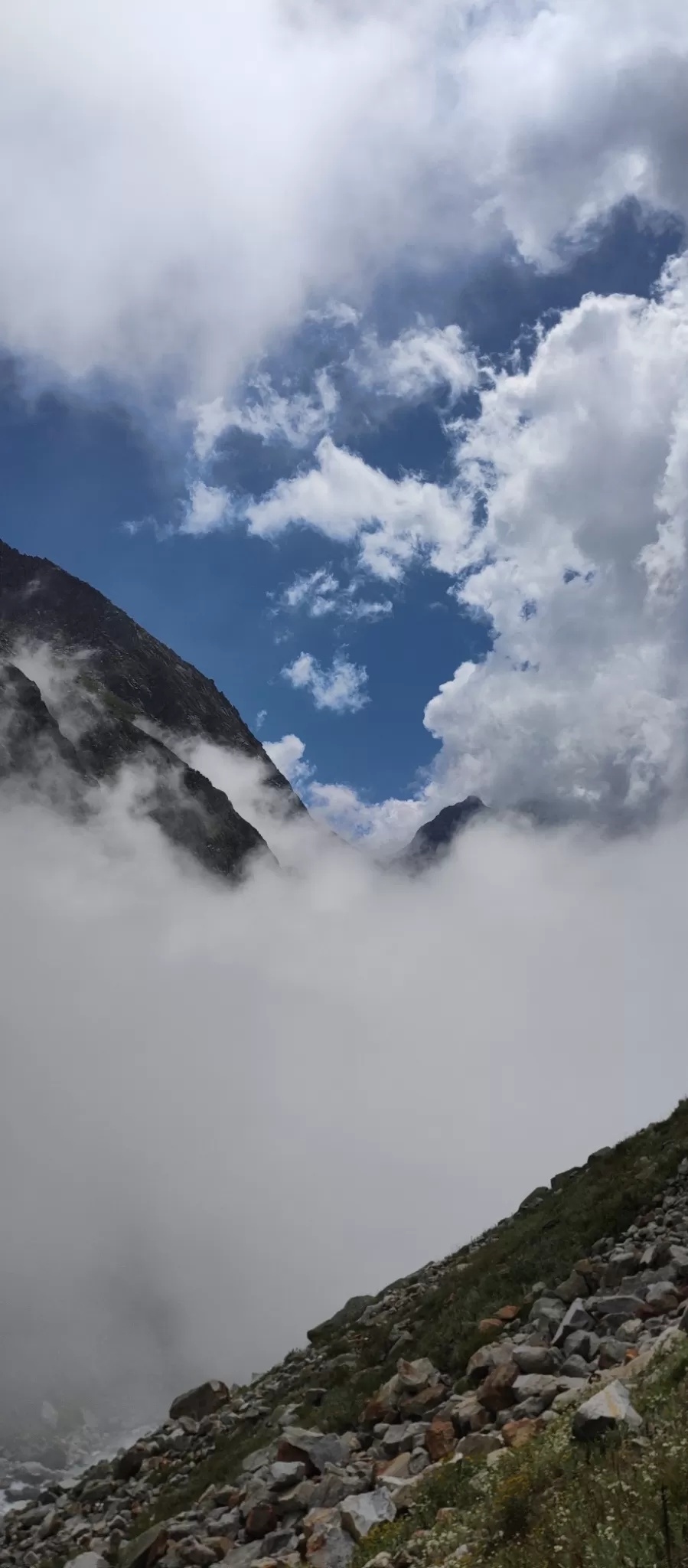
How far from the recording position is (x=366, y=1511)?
1282cm

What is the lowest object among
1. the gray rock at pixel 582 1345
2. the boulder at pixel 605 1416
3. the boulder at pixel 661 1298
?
the boulder at pixel 661 1298

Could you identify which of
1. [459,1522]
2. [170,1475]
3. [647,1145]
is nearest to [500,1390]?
[459,1522]

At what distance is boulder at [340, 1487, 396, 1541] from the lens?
12.4m

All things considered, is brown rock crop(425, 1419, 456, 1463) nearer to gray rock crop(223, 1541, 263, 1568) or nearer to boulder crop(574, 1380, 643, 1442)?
gray rock crop(223, 1541, 263, 1568)

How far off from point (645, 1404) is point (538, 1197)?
31.8m

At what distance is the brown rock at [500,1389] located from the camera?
1474 cm

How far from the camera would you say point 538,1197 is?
39625 millimetres

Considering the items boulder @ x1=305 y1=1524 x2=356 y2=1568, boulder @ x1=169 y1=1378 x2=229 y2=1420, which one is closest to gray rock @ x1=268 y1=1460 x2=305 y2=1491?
boulder @ x1=305 y1=1524 x2=356 y2=1568

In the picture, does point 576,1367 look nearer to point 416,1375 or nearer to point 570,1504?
point 416,1375

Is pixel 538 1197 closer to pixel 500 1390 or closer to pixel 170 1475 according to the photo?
pixel 170 1475

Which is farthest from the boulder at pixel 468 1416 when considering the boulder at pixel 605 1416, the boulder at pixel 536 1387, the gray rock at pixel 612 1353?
the boulder at pixel 605 1416

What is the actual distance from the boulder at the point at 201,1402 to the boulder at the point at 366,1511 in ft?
66.9

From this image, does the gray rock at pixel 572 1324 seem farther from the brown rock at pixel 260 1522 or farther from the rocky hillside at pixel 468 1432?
the brown rock at pixel 260 1522

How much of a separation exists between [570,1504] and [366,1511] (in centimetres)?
575
